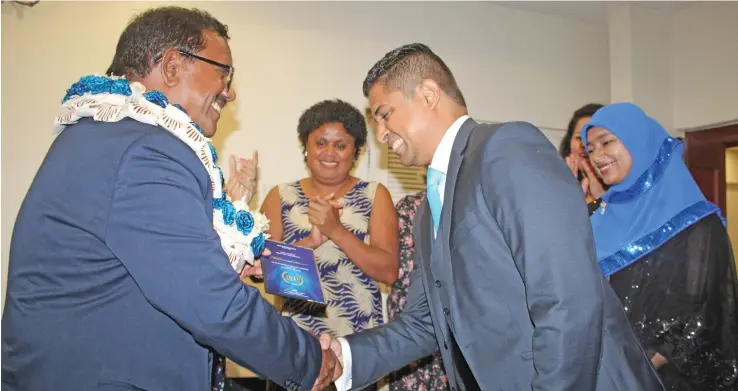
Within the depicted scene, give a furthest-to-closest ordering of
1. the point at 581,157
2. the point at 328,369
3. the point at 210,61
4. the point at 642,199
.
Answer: the point at 581,157, the point at 642,199, the point at 328,369, the point at 210,61

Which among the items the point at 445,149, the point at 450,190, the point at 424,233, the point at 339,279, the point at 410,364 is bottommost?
the point at 410,364

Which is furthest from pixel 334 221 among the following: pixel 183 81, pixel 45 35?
pixel 45 35

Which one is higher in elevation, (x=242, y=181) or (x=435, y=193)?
(x=242, y=181)

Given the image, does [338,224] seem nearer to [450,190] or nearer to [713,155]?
[450,190]

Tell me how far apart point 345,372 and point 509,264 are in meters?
0.85

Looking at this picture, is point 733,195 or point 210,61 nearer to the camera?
point 210,61

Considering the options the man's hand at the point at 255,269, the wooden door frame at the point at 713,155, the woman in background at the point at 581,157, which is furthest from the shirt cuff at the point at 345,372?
the wooden door frame at the point at 713,155

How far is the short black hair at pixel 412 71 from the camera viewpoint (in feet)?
6.64

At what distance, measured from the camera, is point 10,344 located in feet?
4.91

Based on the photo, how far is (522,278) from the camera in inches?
61.5

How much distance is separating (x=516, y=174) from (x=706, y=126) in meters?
4.88

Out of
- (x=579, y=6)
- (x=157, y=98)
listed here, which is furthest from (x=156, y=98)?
(x=579, y=6)

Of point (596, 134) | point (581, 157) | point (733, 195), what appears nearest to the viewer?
point (596, 134)

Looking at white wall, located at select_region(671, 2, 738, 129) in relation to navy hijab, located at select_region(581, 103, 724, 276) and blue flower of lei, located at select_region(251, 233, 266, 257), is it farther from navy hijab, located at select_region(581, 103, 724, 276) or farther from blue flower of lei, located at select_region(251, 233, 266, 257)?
blue flower of lei, located at select_region(251, 233, 266, 257)
